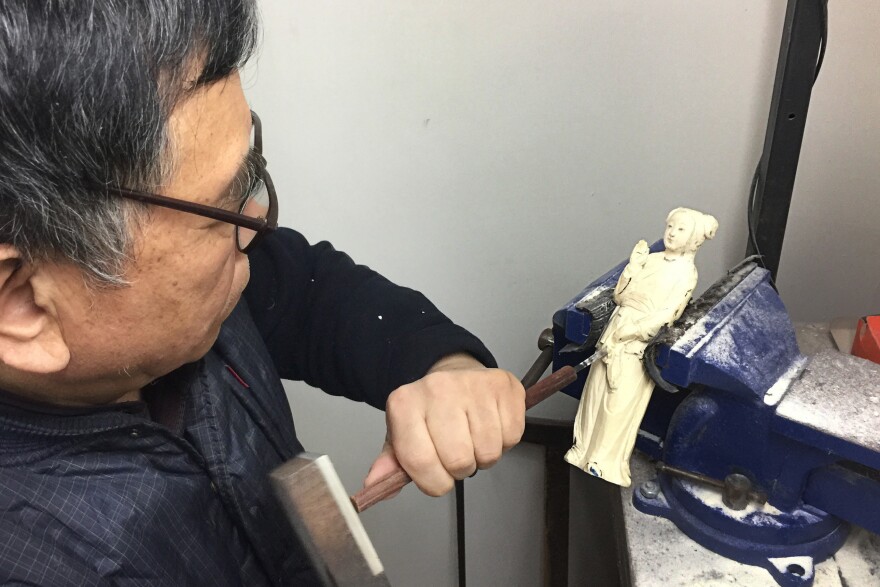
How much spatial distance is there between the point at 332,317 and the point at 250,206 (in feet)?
0.92

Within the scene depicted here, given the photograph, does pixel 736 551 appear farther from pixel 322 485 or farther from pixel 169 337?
pixel 169 337

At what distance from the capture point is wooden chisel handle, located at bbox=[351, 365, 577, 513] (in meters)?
0.54

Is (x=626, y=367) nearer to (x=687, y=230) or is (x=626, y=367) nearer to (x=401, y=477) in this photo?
(x=687, y=230)

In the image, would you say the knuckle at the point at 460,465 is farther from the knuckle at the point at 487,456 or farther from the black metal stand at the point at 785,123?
the black metal stand at the point at 785,123

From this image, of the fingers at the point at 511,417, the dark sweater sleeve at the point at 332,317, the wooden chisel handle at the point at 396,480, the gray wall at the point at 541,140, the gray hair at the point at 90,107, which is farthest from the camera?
the gray wall at the point at 541,140

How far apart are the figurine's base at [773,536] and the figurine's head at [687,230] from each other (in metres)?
0.28

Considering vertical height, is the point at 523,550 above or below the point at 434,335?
below

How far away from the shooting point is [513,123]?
3.39ft

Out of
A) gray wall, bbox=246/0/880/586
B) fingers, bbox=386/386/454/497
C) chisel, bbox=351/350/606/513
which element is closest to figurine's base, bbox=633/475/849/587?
chisel, bbox=351/350/606/513

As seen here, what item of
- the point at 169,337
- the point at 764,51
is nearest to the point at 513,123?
the point at 764,51

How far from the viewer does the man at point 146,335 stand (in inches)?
17.1

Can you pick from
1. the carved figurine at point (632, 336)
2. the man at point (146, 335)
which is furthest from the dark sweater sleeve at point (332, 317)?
the carved figurine at point (632, 336)

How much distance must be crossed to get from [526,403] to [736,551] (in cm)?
28

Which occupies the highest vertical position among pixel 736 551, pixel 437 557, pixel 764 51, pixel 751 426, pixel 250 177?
pixel 764 51
